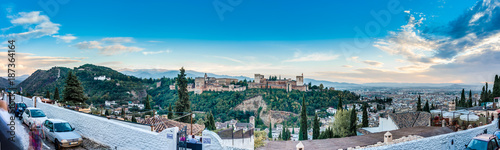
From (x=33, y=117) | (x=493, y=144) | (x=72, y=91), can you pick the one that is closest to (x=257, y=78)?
(x=72, y=91)

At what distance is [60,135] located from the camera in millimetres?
6777

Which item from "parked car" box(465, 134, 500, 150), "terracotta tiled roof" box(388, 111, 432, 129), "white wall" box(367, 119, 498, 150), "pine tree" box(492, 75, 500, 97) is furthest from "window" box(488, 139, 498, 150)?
"pine tree" box(492, 75, 500, 97)

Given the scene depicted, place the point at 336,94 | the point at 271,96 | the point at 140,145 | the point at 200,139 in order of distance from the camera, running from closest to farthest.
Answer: the point at 200,139 → the point at 140,145 → the point at 336,94 → the point at 271,96

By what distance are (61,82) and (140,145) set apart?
32953 mm

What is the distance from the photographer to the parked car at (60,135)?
6.72 metres

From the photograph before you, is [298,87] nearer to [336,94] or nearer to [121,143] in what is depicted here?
[336,94]

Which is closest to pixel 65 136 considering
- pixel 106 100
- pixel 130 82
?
pixel 106 100

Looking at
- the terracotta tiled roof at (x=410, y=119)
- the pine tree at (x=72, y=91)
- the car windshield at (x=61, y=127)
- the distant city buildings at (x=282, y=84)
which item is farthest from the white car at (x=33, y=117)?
the distant city buildings at (x=282, y=84)

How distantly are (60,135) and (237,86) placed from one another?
7070cm

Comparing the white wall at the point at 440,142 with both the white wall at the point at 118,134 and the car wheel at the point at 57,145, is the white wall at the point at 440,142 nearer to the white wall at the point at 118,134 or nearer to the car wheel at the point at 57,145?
the white wall at the point at 118,134

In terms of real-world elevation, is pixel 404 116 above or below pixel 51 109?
below

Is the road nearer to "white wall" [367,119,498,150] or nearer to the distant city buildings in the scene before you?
"white wall" [367,119,498,150]

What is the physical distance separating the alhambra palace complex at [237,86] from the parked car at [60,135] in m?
65.5

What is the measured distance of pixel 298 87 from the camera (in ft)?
247
